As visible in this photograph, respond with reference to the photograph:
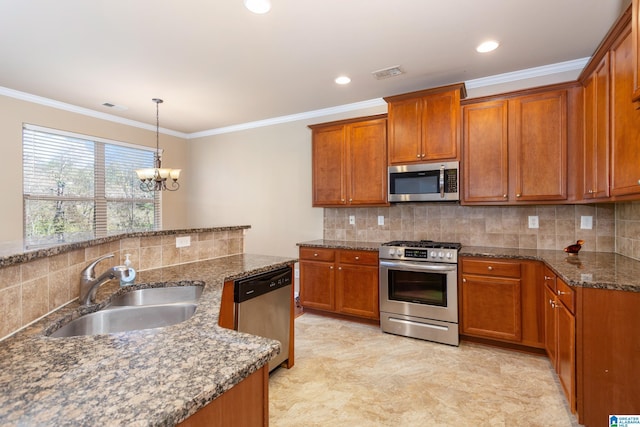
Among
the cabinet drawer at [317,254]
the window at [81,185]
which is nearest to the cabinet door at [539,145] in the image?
the cabinet drawer at [317,254]

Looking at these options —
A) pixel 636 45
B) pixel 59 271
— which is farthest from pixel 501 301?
pixel 59 271

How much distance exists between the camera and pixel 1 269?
1.02 meters

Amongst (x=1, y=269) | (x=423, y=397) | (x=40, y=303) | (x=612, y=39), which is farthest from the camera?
(x=423, y=397)

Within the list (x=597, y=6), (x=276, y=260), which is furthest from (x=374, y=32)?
(x=276, y=260)

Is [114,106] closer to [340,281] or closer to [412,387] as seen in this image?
[340,281]

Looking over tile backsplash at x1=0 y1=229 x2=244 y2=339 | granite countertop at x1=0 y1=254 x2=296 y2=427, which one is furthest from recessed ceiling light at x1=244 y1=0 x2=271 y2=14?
granite countertop at x1=0 y1=254 x2=296 y2=427

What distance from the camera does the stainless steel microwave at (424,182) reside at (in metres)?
3.15

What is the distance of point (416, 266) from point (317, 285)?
124 centimetres

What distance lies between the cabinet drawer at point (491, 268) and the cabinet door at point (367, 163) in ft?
3.59

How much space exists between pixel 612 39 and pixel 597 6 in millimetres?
295

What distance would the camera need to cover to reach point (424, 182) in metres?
3.29

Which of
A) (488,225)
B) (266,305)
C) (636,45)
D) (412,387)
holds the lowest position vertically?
(412,387)

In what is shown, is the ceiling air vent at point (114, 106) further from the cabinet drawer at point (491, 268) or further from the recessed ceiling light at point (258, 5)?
the cabinet drawer at point (491, 268)

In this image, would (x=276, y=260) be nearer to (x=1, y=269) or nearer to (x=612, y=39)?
(x=1, y=269)
